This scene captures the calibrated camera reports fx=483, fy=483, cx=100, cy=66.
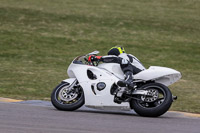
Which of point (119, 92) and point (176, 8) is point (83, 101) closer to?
point (119, 92)

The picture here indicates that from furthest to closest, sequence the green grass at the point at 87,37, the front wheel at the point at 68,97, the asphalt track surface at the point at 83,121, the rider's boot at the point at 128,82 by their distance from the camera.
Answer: the green grass at the point at 87,37 → the front wheel at the point at 68,97 → the rider's boot at the point at 128,82 → the asphalt track surface at the point at 83,121

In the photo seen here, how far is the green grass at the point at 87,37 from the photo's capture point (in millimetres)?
15117

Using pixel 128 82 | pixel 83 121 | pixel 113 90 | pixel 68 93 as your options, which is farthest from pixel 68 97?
pixel 83 121

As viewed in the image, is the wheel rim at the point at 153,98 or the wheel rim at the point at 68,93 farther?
the wheel rim at the point at 68,93

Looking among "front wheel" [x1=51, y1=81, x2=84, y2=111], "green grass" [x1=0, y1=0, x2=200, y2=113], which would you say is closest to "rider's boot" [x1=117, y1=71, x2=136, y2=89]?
"front wheel" [x1=51, y1=81, x2=84, y2=111]

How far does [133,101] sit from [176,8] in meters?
27.8

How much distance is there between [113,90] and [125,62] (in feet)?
2.03

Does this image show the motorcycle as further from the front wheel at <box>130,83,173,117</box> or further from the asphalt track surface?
the asphalt track surface

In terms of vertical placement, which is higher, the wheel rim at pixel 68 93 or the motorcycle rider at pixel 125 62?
the motorcycle rider at pixel 125 62

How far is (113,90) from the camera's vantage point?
959 centimetres

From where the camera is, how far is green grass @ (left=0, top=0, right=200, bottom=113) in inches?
595

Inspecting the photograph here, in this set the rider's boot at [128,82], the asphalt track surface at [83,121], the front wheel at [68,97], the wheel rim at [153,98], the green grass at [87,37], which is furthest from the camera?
the green grass at [87,37]

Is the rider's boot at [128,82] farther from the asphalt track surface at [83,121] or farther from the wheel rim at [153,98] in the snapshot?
the asphalt track surface at [83,121]

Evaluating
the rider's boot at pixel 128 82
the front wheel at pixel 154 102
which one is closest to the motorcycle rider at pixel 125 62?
the rider's boot at pixel 128 82
